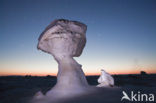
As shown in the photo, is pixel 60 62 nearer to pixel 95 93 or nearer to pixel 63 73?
pixel 63 73

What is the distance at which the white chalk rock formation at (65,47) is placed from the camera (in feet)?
35.3

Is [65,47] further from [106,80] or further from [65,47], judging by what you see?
[106,80]

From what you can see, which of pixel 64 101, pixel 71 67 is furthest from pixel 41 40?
pixel 64 101

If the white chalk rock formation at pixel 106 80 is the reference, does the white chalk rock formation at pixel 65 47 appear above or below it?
above

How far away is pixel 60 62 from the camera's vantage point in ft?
39.0

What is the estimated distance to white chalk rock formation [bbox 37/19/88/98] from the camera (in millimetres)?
10772

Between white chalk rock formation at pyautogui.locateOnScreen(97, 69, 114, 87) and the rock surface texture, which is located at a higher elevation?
the rock surface texture

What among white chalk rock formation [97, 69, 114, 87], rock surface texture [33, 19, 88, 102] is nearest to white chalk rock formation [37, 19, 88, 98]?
rock surface texture [33, 19, 88, 102]

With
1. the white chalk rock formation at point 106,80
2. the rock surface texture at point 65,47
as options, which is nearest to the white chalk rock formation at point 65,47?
the rock surface texture at point 65,47

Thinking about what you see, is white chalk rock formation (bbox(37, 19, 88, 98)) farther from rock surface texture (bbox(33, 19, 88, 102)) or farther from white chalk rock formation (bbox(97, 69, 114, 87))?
white chalk rock formation (bbox(97, 69, 114, 87))

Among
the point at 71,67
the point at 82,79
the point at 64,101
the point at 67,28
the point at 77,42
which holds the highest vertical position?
the point at 67,28

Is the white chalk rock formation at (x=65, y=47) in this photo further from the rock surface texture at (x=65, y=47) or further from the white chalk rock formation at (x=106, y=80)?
the white chalk rock formation at (x=106, y=80)

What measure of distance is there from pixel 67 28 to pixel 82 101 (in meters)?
5.92

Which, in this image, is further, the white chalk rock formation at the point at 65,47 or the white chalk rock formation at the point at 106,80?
the white chalk rock formation at the point at 106,80
